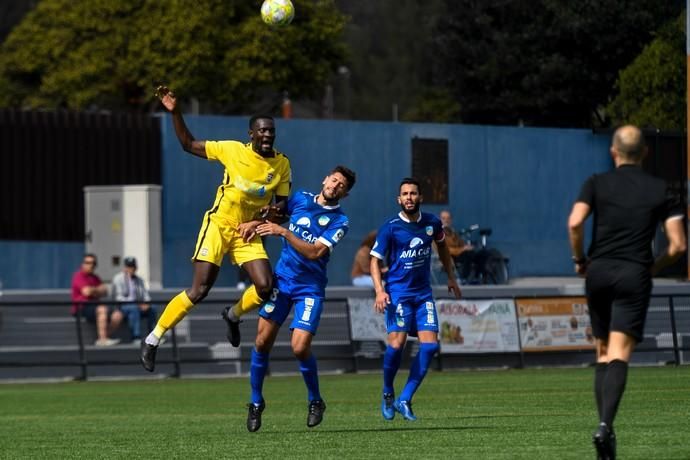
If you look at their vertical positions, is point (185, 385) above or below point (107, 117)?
below

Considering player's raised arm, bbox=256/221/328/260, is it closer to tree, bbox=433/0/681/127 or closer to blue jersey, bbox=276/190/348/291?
blue jersey, bbox=276/190/348/291

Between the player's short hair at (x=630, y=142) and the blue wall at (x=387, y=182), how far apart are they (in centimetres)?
2468

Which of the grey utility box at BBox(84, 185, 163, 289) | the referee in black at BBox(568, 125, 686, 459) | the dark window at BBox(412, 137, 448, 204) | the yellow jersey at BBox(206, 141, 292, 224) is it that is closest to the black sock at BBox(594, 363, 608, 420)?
the referee in black at BBox(568, 125, 686, 459)

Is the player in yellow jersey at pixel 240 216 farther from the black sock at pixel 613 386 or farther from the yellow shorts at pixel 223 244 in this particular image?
the black sock at pixel 613 386

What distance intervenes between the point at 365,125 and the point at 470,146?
108 inches

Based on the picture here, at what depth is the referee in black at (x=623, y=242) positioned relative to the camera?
990cm

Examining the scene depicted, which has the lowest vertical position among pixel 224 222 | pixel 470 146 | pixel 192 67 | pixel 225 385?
pixel 225 385

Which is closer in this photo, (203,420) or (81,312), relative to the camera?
(203,420)

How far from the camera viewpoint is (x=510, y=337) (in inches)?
1061

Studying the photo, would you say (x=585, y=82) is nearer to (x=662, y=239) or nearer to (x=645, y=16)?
(x=645, y=16)

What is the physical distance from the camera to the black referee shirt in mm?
9898

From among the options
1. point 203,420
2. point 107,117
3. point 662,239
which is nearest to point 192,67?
point 107,117

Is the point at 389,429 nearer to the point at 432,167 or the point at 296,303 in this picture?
the point at 296,303

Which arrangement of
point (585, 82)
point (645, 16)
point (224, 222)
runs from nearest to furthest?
point (224, 222) < point (645, 16) < point (585, 82)
